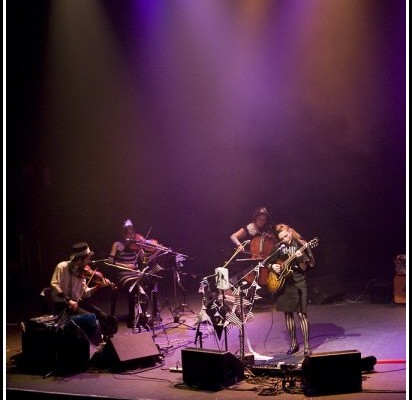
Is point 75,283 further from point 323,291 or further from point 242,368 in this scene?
point 323,291

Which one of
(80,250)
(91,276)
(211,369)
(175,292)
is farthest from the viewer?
(175,292)

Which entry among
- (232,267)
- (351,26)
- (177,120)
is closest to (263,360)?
(232,267)

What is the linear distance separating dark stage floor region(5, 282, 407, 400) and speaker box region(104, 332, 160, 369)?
13 millimetres

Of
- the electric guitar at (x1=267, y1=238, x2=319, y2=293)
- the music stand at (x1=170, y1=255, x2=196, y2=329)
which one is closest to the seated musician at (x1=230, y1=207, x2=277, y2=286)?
the music stand at (x1=170, y1=255, x2=196, y2=329)

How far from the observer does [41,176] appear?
50.4 feet

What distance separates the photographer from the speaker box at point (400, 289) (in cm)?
1110

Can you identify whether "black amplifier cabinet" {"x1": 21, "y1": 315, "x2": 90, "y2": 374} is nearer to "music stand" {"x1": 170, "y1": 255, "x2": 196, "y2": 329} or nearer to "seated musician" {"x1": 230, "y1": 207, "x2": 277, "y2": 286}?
"music stand" {"x1": 170, "y1": 255, "x2": 196, "y2": 329}

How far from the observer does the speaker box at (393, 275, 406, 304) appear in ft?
36.4

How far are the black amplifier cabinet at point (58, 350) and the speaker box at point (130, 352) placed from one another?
33 centimetres

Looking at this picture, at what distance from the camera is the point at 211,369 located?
269 inches

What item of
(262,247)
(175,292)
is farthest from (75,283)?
(262,247)

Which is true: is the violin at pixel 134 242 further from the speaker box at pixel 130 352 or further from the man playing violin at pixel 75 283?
the speaker box at pixel 130 352

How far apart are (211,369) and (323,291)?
5.60 metres

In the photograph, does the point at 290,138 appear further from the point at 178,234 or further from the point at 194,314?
the point at 194,314
